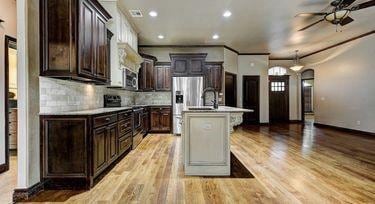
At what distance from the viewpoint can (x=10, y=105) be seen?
16.3 ft

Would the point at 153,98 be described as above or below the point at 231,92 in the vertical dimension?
below

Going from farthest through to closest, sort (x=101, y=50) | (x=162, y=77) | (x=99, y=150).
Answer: (x=162, y=77) < (x=101, y=50) < (x=99, y=150)

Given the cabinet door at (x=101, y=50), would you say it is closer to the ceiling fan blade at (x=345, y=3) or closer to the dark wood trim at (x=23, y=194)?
the dark wood trim at (x=23, y=194)

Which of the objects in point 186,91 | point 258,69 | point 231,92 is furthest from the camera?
point 258,69

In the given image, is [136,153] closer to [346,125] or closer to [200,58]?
[200,58]

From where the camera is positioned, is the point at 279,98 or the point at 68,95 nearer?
the point at 68,95

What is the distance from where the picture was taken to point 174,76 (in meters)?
8.07

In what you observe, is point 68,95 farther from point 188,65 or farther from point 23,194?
point 188,65

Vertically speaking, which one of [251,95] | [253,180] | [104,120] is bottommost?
[253,180]

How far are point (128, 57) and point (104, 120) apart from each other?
9.49 ft

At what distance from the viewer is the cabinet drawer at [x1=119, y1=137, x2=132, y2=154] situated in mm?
4579

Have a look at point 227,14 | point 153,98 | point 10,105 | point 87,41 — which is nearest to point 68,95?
point 87,41

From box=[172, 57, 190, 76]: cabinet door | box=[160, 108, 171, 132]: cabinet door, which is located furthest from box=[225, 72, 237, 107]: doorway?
box=[160, 108, 171, 132]: cabinet door

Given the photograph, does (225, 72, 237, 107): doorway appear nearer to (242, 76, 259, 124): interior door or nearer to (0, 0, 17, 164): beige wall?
(242, 76, 259, 124): interior door
